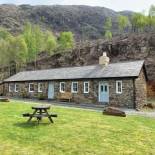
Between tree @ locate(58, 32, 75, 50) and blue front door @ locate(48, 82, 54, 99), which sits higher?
tree @ locate(58, 32, 75, 50)

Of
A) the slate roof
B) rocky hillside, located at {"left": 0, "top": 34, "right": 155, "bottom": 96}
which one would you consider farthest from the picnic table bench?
rocky hillside, located at {"left": 0, "top": 34, "right": 155, "bottom": 96}

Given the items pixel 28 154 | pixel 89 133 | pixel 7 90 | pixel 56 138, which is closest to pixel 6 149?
pixel 28 154

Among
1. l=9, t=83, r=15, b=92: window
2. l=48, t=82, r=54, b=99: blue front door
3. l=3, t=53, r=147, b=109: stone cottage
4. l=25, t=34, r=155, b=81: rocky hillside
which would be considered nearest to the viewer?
l=3, t=53, r=147, b=109: stone cottage

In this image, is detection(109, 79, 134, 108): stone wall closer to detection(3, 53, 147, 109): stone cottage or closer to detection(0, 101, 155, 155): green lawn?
detection(3, 53, 147, 109): stone cottage

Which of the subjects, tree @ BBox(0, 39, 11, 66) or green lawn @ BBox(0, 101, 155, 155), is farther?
tree @ BBox(0, 39, 11, 66)

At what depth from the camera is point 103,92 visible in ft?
98.6

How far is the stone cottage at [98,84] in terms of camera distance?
91.9ft

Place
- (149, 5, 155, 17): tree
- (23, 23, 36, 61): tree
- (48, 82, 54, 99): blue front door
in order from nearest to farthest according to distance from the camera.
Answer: (48, 82, 54, 99): blue front door
(23, 23, 36, 61): tree
(149, 5, 155, 17): tree

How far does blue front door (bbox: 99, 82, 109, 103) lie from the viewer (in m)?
29.7

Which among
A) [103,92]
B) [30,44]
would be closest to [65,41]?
[30,44]


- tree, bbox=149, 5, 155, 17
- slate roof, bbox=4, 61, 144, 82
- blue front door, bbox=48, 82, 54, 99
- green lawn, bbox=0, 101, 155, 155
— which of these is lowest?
green lawn, bbox=0, 101, 155, 155

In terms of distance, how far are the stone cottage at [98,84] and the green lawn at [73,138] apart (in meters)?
13.6

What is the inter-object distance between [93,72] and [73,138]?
70.5 feet

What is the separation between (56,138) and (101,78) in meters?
19.3
